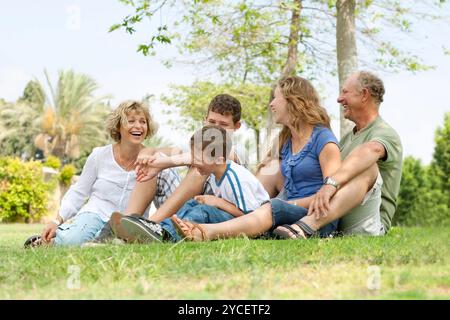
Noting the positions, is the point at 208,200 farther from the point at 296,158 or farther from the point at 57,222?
the point at 57,222

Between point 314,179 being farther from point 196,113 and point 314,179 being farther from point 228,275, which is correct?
point 196,113

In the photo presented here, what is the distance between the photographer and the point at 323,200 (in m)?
5.45

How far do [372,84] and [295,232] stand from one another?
5.91 feet

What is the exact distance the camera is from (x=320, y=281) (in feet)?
11.6

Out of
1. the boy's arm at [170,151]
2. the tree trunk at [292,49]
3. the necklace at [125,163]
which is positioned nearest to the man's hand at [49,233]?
the necklace at [125,163]

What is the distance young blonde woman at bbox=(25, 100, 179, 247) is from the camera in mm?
6184

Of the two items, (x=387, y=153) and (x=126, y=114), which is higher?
(x=126, y=114)

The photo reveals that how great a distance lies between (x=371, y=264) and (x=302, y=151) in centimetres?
202

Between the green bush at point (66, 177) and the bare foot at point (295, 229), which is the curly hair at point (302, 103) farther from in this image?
the green bush at point (66, 177)

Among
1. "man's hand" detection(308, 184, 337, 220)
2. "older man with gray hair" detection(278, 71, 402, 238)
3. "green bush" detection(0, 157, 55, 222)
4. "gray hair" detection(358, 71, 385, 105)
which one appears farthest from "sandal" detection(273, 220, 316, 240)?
"green bush" detection(0, 157, 55, 222)

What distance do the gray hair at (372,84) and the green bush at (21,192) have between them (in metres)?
17.1

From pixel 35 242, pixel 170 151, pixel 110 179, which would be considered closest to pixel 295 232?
pixel 170 151
